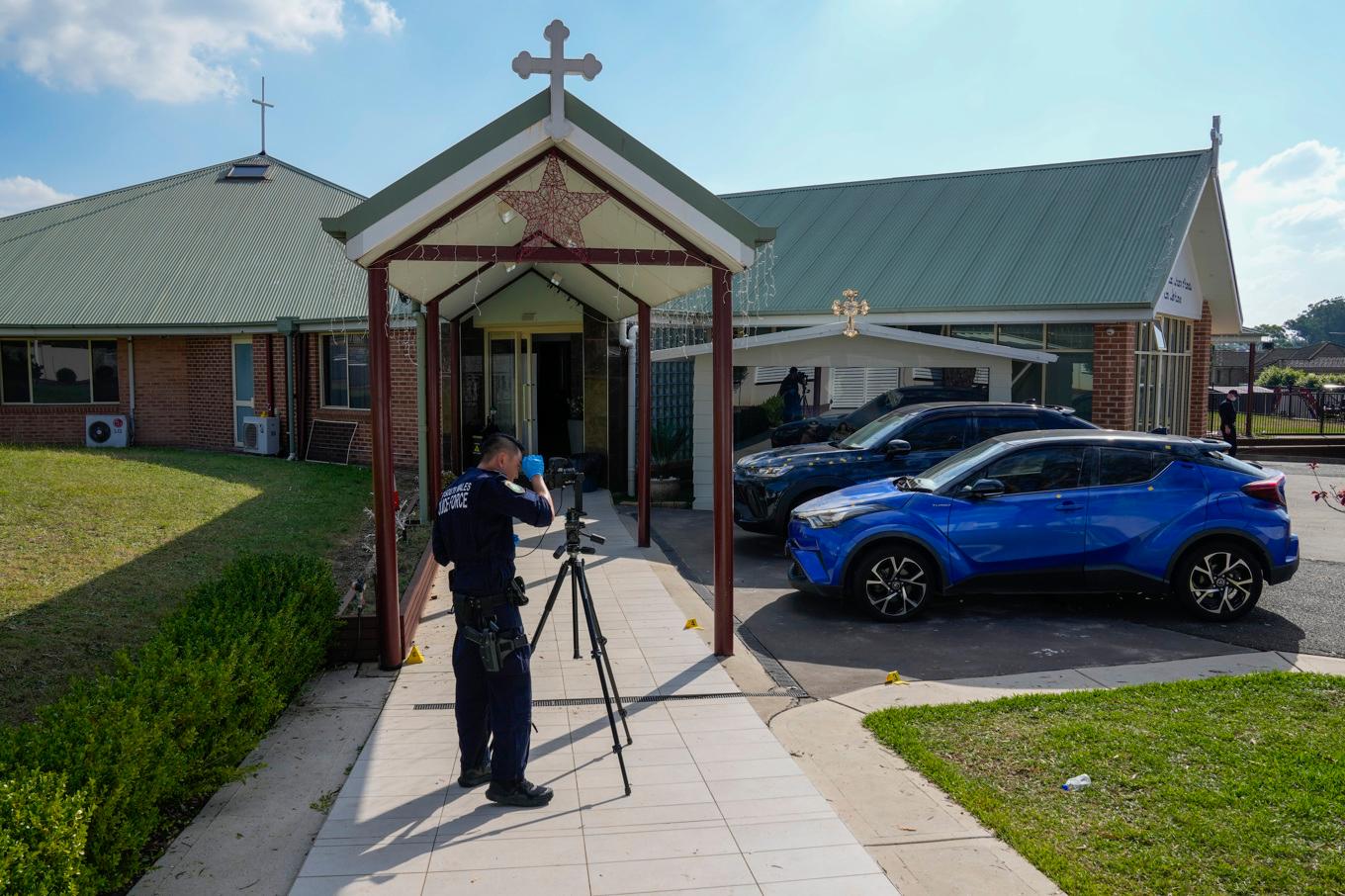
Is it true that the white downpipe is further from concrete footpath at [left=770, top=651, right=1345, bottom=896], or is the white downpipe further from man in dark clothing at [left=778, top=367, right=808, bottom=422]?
concrete footpath at [left=770, top=651, right=1345, bottom=896]

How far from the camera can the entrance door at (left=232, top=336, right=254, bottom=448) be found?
65.5ft

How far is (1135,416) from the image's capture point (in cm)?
1650

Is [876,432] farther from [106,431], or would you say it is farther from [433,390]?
[106,431]

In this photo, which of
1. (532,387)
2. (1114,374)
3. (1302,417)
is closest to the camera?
(1114,374)

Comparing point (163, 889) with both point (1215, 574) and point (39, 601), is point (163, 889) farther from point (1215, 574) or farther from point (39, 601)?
point (1215, 574)

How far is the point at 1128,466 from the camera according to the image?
8.82m

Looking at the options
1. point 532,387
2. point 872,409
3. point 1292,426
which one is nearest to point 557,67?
point 872,409

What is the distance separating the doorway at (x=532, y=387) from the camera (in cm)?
1678

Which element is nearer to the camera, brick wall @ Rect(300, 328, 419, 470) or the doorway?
the doorway

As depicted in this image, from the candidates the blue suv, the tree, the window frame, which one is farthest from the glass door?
the tree

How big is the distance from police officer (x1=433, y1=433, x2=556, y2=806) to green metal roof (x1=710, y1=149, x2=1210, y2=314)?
40.6ft

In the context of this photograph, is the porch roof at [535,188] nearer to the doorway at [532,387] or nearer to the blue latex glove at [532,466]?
the blue latex glove at [532,466]

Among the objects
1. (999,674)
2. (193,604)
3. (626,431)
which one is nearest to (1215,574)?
(999,674)

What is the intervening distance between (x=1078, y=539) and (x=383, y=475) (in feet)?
18.7
